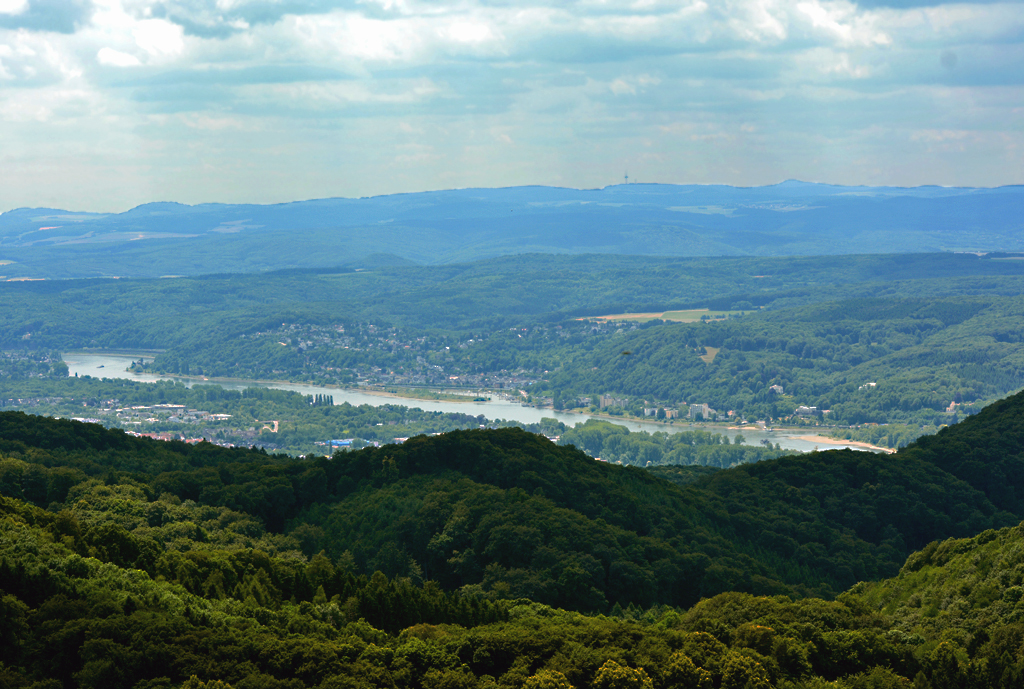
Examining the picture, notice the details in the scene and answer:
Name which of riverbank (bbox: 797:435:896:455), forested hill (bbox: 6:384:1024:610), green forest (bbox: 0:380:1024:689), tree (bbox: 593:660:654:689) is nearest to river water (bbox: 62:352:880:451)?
riverbank (bbox: 797:435:896:455)

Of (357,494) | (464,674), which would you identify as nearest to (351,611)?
(464,674)

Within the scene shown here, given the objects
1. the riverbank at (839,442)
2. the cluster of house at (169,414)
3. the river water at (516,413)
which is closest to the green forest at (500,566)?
the riverbank at (839,442)

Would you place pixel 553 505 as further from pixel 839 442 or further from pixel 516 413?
pixel 516 413

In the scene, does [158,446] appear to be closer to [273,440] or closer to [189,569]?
[189,569]

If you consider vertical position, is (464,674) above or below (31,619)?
below

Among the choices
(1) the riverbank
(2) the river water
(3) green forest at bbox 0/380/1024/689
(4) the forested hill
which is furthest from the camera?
(2) the river water

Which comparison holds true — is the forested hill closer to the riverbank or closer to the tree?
the tree
